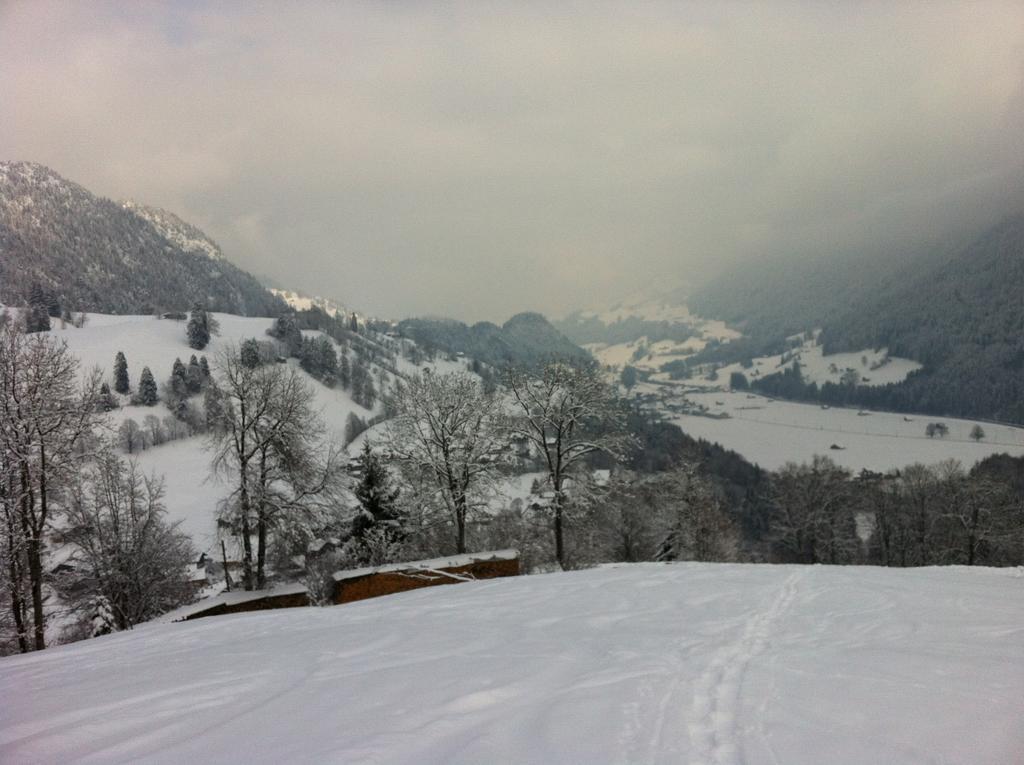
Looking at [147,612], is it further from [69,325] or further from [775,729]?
[69,325]

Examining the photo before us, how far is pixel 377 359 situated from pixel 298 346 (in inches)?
1320

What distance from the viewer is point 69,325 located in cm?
14400

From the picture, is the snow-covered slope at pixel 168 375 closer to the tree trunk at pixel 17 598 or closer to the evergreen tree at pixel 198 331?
the evergreen tree at pixel 198 331

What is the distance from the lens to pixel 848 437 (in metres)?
145

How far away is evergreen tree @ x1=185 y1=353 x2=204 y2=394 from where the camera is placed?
4446 inches

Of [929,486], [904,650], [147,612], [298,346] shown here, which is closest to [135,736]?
[904,650]

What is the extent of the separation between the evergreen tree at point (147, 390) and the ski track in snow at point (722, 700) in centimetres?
12781

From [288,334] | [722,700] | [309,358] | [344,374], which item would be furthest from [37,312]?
[722,700]

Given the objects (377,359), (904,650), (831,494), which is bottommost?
(831,494)

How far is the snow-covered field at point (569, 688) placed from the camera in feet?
11.8

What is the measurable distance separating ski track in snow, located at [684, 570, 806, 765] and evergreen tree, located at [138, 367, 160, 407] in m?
128

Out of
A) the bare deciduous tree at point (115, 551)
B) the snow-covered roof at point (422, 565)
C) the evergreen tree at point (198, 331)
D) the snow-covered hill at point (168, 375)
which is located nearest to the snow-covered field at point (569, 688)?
the snow-covered roof at point (422, 565)

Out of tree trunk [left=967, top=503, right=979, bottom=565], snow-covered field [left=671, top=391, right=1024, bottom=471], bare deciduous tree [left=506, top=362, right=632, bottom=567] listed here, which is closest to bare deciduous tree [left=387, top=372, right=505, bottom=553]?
bare deciduous tree [left=506, top=362, right=632, bottom=567]

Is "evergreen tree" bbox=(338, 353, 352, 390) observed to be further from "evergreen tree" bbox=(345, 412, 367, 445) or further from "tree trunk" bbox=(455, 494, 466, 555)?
"tree trunk" bbox=(455, 494, 466, 555)
